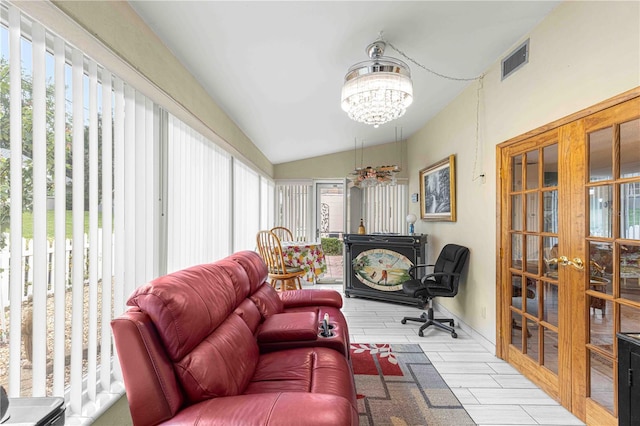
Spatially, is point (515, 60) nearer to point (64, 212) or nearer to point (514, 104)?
point (514, 104)

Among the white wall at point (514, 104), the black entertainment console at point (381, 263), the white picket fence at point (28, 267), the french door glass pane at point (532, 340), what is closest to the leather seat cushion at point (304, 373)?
the white picket fence at point (28, 267)

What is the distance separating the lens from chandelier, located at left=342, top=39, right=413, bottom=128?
2.00m

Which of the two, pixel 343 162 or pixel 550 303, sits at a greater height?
pixel 343 162

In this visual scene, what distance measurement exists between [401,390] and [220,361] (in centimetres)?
158

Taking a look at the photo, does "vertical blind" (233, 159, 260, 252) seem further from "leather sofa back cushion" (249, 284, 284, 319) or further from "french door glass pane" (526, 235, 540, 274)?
"french door glass pane" (526, 235, 540, 274)

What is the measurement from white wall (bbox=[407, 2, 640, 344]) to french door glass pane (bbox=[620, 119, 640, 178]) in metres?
0.20

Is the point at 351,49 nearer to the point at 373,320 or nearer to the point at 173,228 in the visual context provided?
the point at 173,228

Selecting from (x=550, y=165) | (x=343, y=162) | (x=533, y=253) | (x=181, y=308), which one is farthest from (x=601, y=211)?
(x=343, y=162)

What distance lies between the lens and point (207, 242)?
2.72 m

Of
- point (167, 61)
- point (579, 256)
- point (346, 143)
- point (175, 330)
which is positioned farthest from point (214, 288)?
point (346, 143)

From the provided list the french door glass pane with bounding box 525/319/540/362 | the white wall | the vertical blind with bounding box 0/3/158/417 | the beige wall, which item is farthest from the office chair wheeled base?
the vertical blind with bounding box 0/3/158/417

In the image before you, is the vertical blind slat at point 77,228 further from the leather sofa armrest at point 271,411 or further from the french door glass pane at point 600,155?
the french door glass pane at point 600,155

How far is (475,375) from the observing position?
2.56 metres

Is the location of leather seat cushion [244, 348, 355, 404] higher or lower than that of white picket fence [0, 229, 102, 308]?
lower
